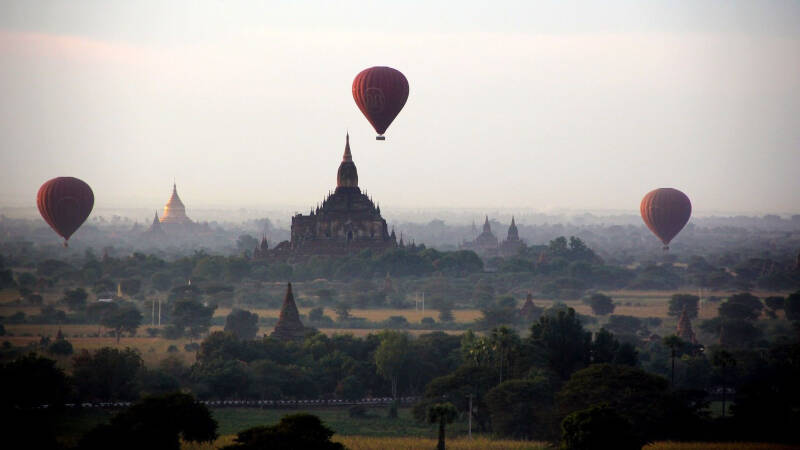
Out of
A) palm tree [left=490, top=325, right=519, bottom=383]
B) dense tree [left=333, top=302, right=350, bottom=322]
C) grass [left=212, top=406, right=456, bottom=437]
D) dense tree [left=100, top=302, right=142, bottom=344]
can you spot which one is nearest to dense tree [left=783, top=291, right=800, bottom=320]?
dense tree [left=333, top=302, right=350, bottom=322]

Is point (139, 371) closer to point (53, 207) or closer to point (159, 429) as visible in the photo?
point (159, 429)

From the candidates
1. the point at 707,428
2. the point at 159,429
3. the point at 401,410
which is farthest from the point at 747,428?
the point at 159,429

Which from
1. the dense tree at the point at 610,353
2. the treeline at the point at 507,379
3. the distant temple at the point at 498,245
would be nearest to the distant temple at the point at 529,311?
the treeline at the point at 507,379

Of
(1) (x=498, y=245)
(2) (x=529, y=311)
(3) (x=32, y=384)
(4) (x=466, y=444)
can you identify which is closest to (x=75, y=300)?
(2) (x=529, y=311)

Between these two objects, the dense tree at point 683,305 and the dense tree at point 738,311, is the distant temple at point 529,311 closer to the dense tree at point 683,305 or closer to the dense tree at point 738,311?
the dense tree at point 683,305

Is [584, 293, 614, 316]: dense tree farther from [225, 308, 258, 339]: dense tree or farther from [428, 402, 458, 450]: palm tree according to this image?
[428, 402, 458, 450]: palm tree

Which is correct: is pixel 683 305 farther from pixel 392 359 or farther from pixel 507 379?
pixel 507 379
